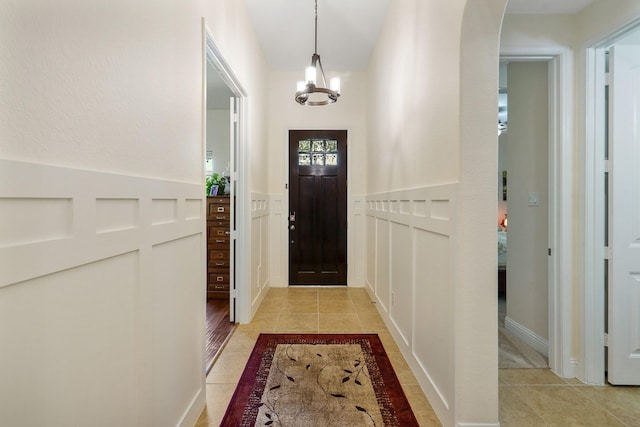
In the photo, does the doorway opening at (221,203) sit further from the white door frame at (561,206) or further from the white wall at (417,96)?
the white door frame at (561,206)

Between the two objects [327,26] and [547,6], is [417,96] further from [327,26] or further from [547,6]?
[327,26]

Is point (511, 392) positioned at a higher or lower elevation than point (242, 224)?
lower

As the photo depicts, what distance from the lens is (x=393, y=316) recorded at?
2707 millimetres

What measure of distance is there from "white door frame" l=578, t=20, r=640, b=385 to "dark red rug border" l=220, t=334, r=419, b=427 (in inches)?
50.7

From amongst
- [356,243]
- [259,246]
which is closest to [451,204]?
[259,246]

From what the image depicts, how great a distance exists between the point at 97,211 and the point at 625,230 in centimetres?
284

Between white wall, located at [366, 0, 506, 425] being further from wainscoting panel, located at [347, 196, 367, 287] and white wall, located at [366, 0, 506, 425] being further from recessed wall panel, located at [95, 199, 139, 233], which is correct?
wainscoting panel, located at [347, 196, 367, 287]

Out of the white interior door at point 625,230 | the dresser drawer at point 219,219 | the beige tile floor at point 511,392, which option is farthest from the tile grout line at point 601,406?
the dresser drawer at point 219,219

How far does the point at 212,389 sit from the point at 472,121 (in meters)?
2.13

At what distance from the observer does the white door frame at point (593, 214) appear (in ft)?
6.72

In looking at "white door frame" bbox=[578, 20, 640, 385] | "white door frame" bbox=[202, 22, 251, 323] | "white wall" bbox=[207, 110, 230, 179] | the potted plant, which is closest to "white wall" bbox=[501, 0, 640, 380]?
"white door frame" bbox=[578, 20, 640, 385]

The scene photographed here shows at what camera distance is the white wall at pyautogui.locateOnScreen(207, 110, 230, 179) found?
5316 mm

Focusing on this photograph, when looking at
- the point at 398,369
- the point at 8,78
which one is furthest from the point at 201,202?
the point at 398,369

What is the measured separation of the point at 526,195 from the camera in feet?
8.57
